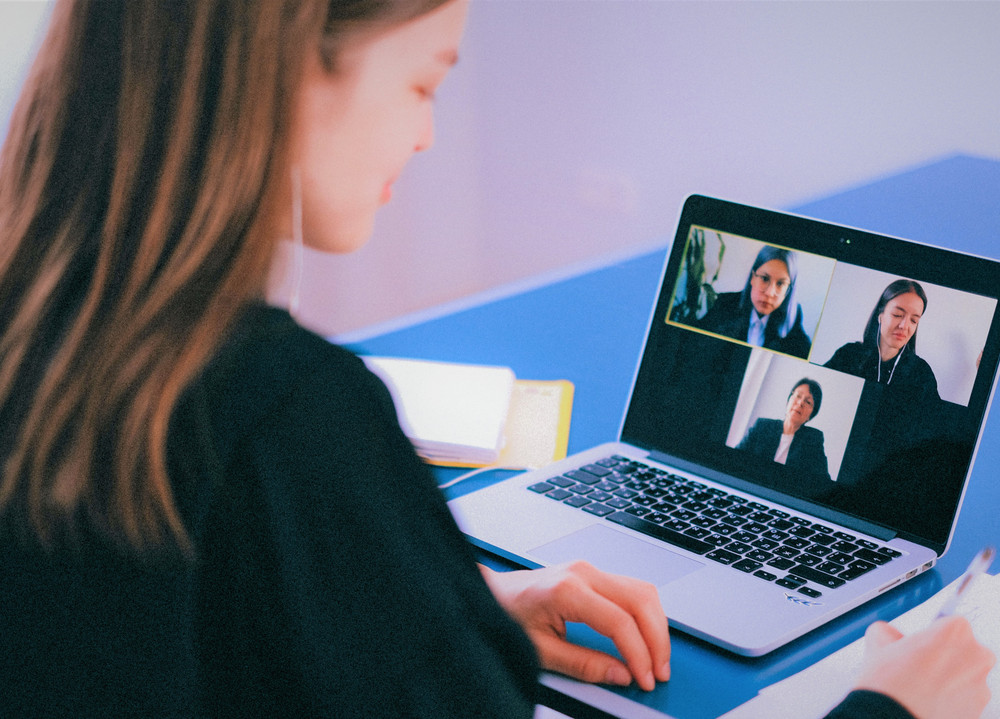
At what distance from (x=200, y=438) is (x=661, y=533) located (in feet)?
1.50

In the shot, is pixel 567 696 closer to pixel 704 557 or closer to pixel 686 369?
pixel 704 557

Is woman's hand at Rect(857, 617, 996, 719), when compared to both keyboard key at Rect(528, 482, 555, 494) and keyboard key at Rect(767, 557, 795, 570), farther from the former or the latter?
keyboard key at Rect(528, 482, 555, 494)

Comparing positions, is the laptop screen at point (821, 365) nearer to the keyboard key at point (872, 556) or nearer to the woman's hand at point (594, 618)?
the keyboard key at point (872, 556)

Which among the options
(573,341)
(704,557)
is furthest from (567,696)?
(573,341)

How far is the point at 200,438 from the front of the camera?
57 centimetres

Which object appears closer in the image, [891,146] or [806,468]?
[806,468]

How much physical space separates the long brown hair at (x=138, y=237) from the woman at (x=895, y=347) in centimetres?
53

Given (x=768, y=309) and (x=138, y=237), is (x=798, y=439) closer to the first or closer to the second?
(x=768, y=309)

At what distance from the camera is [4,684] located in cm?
63

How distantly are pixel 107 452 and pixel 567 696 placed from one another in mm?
353

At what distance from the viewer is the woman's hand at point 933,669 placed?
0.66 metres

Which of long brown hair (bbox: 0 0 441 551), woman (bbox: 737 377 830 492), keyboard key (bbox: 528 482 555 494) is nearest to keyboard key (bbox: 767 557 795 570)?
woman (bbox: 737 377 830 492)

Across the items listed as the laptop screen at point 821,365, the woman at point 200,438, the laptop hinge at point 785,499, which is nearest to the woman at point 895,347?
the laptop screen at point 821,365

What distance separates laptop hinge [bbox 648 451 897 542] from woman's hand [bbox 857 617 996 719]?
0.60ft
